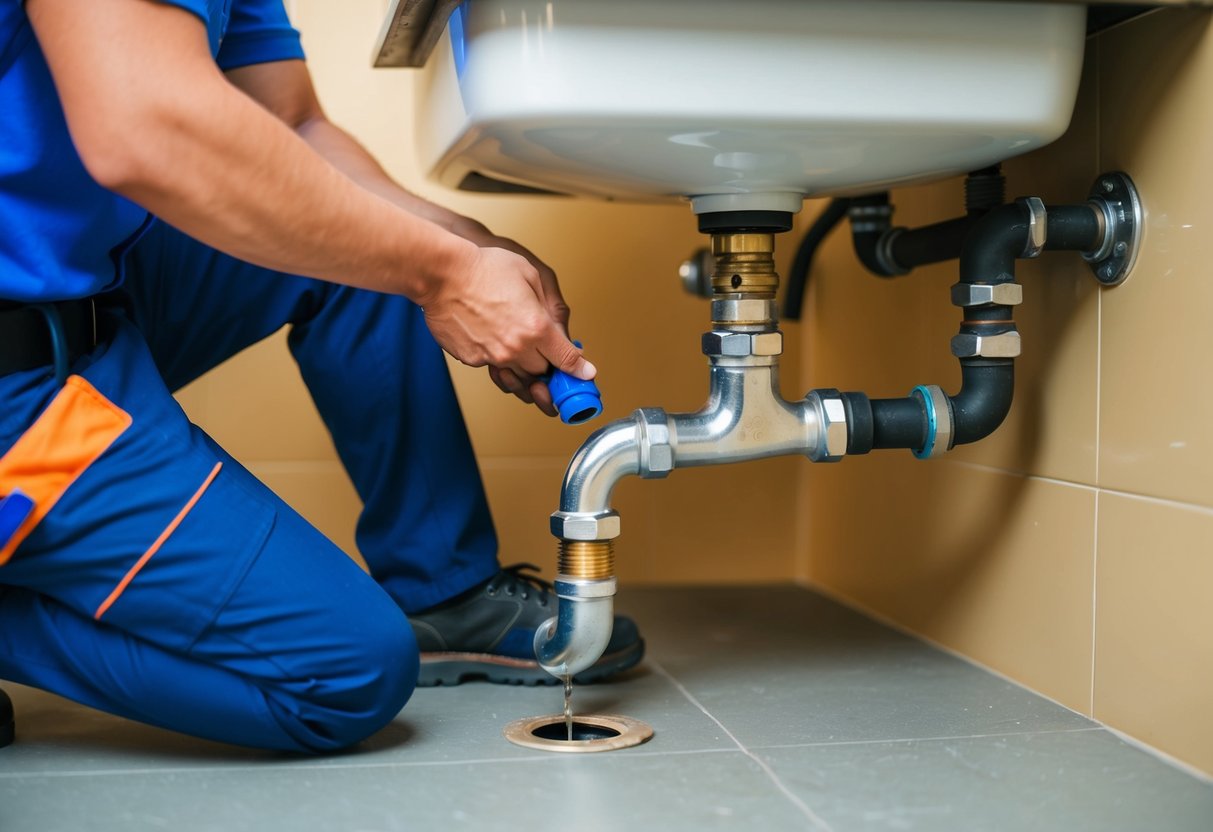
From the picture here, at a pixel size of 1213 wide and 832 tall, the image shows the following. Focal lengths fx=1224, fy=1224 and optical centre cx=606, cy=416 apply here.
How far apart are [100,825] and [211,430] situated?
74 cm

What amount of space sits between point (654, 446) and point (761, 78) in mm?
287

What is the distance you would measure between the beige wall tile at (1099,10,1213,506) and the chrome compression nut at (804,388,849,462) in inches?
7.3

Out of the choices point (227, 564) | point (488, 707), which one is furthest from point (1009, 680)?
point (227, 564)

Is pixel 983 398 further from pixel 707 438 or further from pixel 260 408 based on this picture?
pixel 260 408

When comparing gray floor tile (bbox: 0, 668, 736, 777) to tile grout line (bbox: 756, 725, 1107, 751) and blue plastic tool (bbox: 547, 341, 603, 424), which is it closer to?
tile grout line (bbox: 756, 725, 1107, 751)

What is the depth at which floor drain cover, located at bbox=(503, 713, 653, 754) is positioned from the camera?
0.85 meters

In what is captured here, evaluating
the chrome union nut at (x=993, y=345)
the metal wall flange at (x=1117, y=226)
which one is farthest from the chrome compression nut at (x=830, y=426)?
the metal wall flange at (x=1117, y=226)

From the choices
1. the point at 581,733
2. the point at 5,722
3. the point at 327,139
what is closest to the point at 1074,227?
the point at 581,733

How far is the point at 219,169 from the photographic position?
2.20ft

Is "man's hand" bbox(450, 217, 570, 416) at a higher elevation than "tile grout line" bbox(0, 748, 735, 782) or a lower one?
higher

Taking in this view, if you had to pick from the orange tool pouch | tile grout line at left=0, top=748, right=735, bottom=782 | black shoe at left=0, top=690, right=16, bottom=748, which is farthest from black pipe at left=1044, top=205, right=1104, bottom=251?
black shoe at left=0, top=690, right=16, bottom=748

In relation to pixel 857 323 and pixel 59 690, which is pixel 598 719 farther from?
pixel 857 323

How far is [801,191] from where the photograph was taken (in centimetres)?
91

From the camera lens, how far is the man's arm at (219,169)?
0.64 meters
